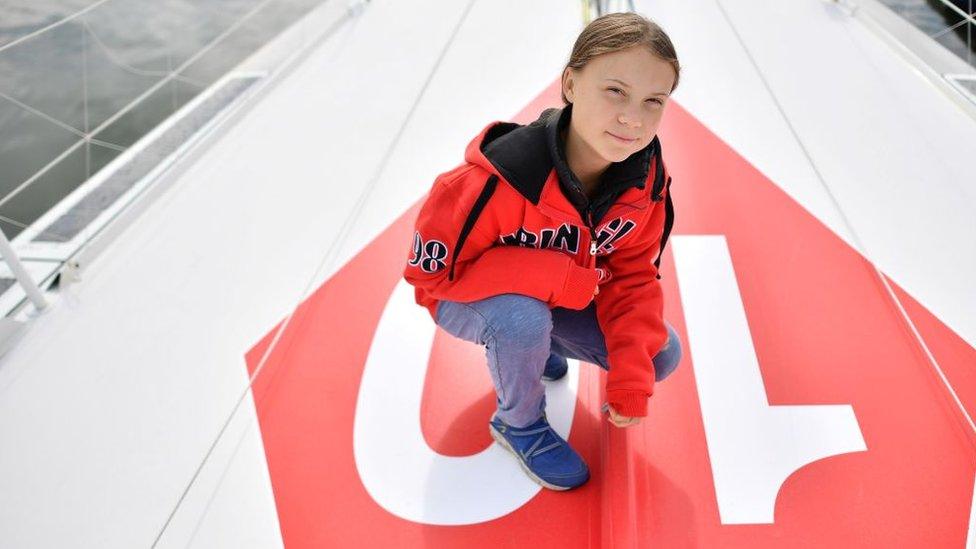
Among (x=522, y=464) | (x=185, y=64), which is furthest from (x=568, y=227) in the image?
(x=185, y=64)

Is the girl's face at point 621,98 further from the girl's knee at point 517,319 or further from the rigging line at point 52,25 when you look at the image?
the rigging line at point 52,25

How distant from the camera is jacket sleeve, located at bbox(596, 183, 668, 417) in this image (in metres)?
0.97

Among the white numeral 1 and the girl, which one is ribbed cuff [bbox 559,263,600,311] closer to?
the girl

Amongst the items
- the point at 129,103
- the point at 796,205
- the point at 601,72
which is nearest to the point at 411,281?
the point at 601,72

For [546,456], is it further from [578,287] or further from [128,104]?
[128,104]

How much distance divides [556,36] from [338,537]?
175cm

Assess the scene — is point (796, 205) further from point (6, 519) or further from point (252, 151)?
point (6, 519)

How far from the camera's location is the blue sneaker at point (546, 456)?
41.4 inches

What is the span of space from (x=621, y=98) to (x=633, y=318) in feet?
1.01

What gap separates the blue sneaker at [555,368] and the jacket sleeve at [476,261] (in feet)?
0.79

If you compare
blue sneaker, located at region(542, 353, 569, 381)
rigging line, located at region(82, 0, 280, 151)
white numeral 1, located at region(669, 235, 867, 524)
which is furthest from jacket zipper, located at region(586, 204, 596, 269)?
rigging line, located at region(82, 0, 280, 151)

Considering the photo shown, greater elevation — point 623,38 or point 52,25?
point 52,25

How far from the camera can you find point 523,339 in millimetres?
938

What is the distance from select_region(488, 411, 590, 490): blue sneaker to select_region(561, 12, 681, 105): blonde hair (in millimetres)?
522
